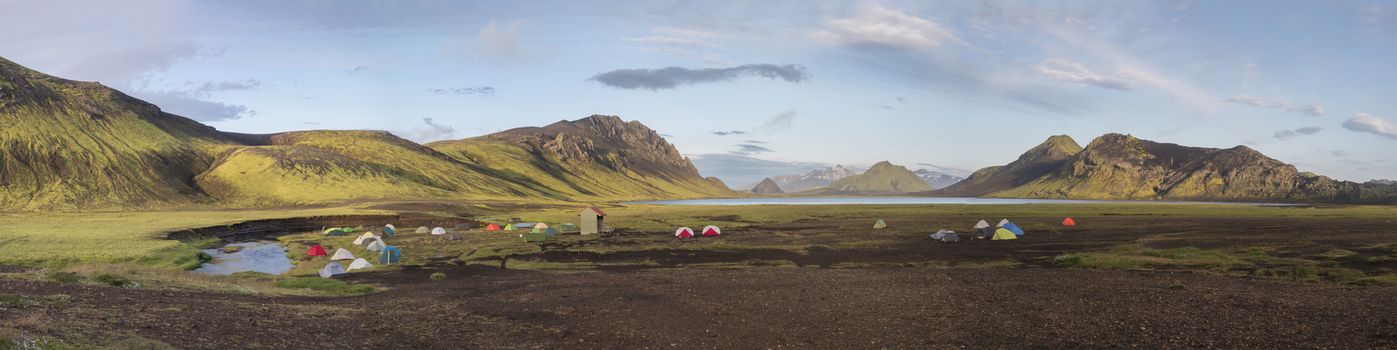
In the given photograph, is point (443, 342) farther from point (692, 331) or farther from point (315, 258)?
point (315, 258)

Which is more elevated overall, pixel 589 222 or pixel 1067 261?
pixel 589 222

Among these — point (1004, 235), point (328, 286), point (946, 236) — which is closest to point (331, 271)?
point (328, 286)

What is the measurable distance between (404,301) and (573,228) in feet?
178

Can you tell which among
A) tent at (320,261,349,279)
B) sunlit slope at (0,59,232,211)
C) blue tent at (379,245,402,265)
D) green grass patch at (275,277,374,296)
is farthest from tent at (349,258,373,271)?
sunlit slope at (0,59,232,211)

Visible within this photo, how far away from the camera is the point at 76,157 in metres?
157

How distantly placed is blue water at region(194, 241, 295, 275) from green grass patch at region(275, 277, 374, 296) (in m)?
15.0

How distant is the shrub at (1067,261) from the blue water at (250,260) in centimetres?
5495

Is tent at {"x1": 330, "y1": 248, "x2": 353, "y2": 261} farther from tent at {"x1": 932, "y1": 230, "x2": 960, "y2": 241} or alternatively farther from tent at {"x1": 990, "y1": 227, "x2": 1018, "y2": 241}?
tent at {"x1": 990, "y1": 227, "x2": 1018, "y2": 241}

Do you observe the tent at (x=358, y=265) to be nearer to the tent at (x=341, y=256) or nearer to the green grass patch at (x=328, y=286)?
the tent at (x=341, y=256)

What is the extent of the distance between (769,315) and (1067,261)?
29457 mm

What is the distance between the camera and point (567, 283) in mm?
38125

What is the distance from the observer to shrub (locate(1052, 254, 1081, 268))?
45237 millimetres

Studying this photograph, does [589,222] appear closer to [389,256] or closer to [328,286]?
[389,256]

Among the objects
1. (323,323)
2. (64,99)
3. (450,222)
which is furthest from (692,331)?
(64,99)
